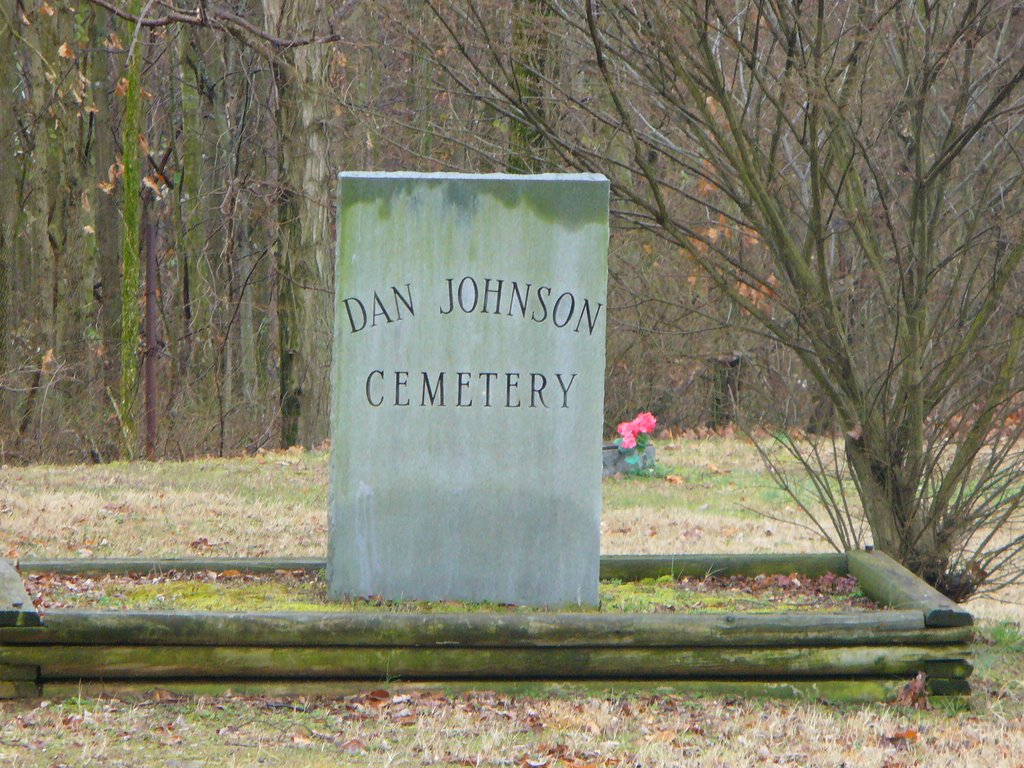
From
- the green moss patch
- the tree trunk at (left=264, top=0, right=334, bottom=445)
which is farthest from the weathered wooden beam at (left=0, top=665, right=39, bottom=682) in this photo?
the tree trunk at (left=264, top=0, right=334, bottom=445)

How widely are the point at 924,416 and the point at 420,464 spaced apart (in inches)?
96.3

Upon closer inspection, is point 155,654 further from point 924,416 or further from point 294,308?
point 294,308

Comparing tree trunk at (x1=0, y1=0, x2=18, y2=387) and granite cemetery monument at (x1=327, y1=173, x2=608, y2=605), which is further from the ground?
tree trunk at (x1=0, y1=0, x2=18, y2=387)

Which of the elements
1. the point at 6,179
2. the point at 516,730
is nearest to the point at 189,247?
the point at 6,179

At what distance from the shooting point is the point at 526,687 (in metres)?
5.47

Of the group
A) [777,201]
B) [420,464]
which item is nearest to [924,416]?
[777,201]

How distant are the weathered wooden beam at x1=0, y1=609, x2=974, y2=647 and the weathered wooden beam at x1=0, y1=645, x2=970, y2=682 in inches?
1.3

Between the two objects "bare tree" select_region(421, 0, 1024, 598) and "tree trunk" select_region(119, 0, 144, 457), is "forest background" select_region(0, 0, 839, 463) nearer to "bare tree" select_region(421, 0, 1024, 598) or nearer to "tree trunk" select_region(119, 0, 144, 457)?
"tree trunk" select_region(119, 0, 144, 457)

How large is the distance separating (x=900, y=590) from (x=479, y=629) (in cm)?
198

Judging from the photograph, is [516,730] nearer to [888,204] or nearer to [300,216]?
[888,204]

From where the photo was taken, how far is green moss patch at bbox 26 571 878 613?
20.4 ft

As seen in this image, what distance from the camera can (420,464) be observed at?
636 cm

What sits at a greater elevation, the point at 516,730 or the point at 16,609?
the point at 16,609

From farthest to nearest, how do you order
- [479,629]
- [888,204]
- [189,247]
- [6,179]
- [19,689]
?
[189,247] → [6,179] → [888,204] → [479,629] → [19,689]
